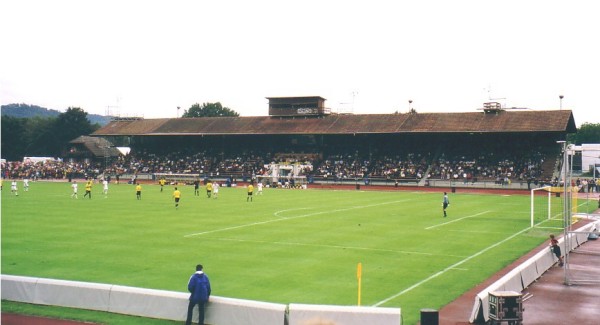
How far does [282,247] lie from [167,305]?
1030 cm

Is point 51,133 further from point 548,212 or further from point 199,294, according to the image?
point 199,294

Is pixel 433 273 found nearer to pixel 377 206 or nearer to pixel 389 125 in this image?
pixel 377 206

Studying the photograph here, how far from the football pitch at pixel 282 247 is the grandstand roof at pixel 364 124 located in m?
30.2

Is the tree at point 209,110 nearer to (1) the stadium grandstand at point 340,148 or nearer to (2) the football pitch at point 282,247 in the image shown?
(1) the stadium grandstand at point 340,148

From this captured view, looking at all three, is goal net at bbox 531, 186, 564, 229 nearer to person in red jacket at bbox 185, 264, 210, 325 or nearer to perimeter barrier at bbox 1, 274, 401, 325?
perimeter barrier at bbox 1, 274, 401, 325

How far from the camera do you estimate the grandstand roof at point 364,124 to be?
70.0m

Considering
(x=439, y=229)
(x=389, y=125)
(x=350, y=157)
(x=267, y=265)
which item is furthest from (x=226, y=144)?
(x=267, y=265)

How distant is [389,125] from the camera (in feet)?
253

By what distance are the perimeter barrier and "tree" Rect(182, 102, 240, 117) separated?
14142 centimetres

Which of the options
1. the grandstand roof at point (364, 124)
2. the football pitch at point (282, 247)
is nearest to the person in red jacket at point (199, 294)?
the football pitch at point (282, 247)

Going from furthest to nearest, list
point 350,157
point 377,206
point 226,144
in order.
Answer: point 226,144 < point 350,157 < point 377,206

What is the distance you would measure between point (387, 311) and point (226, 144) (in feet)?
259

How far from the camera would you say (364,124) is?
3110 inches

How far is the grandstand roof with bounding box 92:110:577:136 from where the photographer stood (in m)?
70.0
